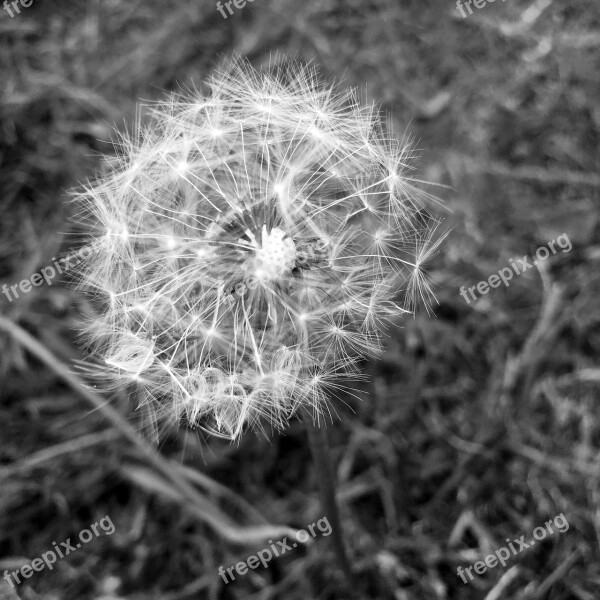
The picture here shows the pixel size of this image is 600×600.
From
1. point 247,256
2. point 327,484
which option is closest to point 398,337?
point 327,484

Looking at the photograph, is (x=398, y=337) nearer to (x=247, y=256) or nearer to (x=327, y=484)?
(x=327, y=484)

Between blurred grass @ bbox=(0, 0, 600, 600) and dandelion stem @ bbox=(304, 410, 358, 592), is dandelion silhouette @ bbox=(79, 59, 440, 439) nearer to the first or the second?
dandelion stem @ bbox=(304, 410, 358, 592)

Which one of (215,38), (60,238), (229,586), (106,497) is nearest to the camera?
(229,586)

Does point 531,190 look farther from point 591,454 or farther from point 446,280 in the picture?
point 591,454

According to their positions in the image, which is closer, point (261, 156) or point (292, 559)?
point (261, 156)

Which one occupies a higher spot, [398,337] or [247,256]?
[247,256]

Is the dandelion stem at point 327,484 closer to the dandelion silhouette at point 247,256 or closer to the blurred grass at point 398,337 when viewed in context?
the dandelion silhouette at point 247,256

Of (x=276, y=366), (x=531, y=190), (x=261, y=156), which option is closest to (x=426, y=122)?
(x=531, y=190)
